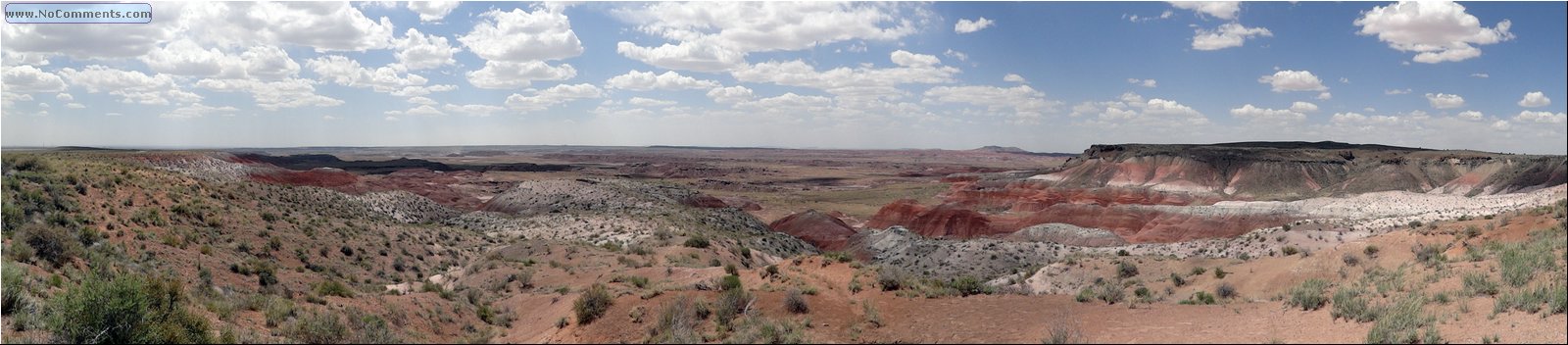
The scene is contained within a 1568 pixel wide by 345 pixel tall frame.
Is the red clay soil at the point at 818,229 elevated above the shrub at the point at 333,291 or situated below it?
below

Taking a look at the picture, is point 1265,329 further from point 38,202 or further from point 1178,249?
point 38,202

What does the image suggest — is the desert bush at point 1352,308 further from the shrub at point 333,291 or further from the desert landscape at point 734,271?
the shrub at point 333,291

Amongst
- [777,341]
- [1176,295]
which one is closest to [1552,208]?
[1176,295]

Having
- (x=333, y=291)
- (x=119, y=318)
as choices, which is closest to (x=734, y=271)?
(x=333, y=291)

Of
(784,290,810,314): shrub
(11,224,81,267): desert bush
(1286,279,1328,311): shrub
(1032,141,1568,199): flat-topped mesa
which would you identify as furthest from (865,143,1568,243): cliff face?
(11,224,81,267): desert bush

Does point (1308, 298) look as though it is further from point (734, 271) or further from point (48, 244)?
point (48, 244)

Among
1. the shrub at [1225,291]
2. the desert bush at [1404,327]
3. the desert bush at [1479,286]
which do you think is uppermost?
the desert bush at [1479,286]

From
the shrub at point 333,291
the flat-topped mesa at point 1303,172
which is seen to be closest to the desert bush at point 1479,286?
the shrub at point 333,291

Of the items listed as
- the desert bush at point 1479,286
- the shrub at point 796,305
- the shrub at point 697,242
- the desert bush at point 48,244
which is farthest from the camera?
the shrub at point 697,242
